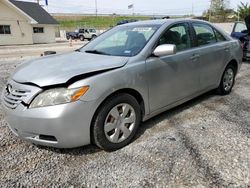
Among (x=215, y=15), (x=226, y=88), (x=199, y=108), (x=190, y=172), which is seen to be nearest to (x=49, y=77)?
(x=190, y=172)

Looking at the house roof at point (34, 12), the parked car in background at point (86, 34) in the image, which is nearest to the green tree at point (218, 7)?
the parked car in background at point (86, 34)

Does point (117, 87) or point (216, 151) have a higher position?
→ point (117, 87)

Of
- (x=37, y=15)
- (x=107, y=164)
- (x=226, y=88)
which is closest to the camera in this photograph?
(x=107, y=164)

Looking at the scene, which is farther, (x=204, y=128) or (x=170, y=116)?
(x=170, y=116)

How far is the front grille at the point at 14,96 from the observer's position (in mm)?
2705

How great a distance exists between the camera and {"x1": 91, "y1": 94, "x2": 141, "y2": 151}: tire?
9.31 feet

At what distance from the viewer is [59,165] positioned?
2803mm

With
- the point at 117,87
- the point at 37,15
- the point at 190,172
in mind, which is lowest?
the point at 190,172

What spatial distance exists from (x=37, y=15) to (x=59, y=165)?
33.0 m

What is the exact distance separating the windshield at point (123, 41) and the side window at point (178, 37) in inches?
7.6

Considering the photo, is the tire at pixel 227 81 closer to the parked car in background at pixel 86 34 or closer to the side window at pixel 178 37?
the side window at pixel 178 37

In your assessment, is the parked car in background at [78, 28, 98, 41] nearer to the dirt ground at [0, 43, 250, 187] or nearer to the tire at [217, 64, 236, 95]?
the tire at [217, 64, 236, 95]

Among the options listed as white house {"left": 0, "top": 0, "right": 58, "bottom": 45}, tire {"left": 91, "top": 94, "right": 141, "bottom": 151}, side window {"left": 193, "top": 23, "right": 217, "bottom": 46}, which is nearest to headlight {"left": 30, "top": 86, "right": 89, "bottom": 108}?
tire {"left": 91, "top": 94, "right": 141, "bottom": 151}

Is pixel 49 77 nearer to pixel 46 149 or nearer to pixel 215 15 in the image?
pixel 46 149
